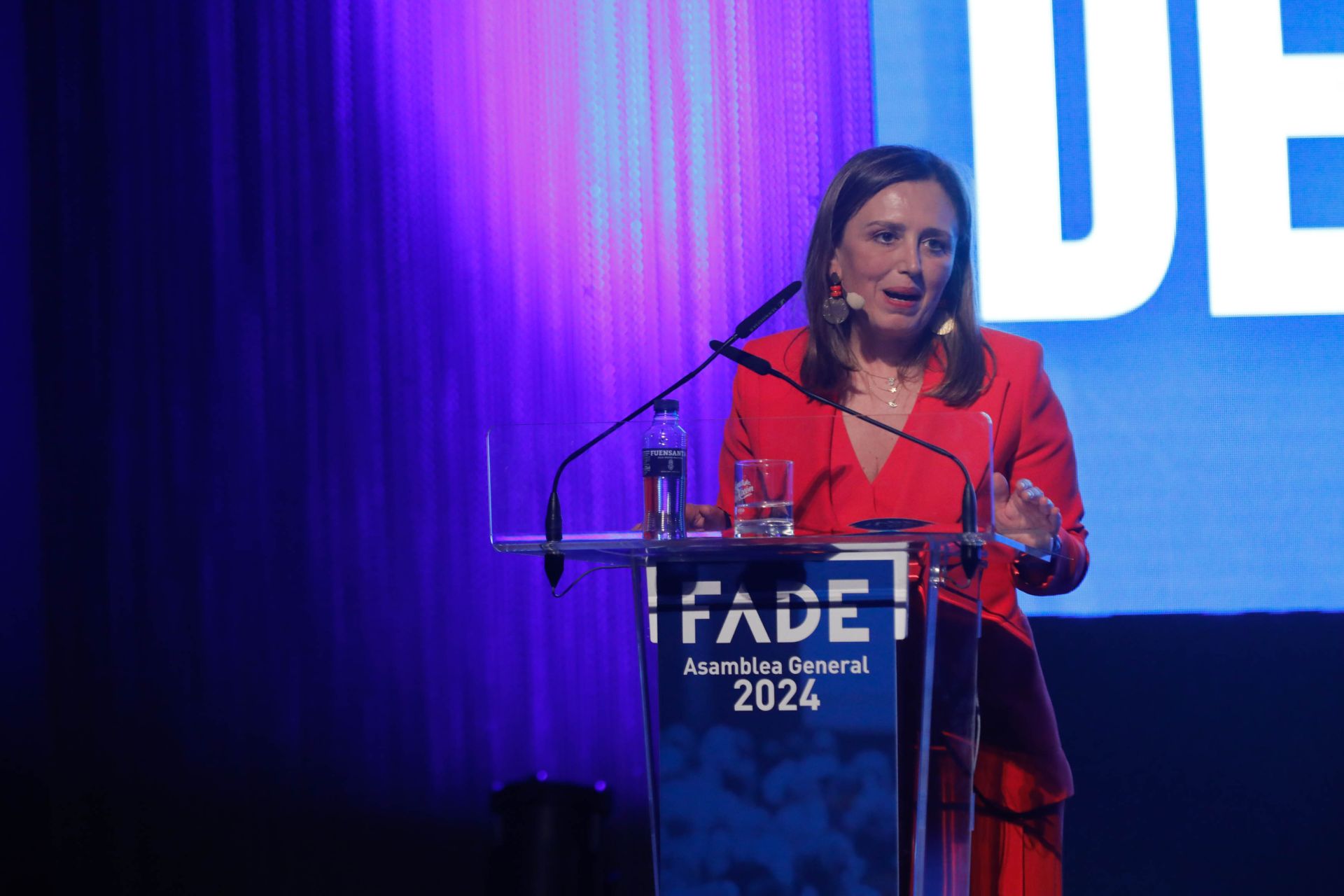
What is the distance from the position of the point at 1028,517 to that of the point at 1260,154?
209 cm

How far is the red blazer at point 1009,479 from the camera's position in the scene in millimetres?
1683

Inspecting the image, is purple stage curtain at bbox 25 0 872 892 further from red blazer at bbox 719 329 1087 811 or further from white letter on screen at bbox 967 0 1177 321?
red blazer at bbox 719 329 1087 811

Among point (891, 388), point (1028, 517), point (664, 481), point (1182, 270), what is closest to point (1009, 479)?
point (891, 388)

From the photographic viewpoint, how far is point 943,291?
2051 mm

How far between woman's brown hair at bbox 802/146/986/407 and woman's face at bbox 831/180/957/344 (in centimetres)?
2

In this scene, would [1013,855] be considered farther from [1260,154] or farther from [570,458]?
[1260,154]

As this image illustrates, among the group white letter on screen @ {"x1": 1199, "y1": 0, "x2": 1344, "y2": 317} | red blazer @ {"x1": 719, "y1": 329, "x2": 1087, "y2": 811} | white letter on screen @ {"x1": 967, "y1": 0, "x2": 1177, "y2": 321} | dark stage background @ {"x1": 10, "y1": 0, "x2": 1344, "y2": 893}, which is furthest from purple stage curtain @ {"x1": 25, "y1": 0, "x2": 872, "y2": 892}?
red blazer @ {"x1": 719, "y1": 329, "x2": 1087, "y2": 811}

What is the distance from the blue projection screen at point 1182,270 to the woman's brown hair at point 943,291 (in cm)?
105

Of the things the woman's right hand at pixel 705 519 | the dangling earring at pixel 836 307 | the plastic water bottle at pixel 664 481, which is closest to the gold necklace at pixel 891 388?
the dangling earring at pixel 836 307

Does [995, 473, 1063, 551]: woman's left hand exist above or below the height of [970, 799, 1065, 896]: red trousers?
above

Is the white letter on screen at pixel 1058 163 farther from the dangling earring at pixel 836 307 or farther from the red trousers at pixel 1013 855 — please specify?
the red trousers at pixel 1013 855

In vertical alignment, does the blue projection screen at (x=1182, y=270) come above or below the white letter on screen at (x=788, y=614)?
above

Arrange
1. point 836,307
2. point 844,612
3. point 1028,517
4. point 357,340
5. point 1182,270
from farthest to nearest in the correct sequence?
point 357,340, point 1182,270, point 836,307, point 1028,517, point 844,612

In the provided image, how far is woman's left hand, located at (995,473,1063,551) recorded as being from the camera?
1486mm
